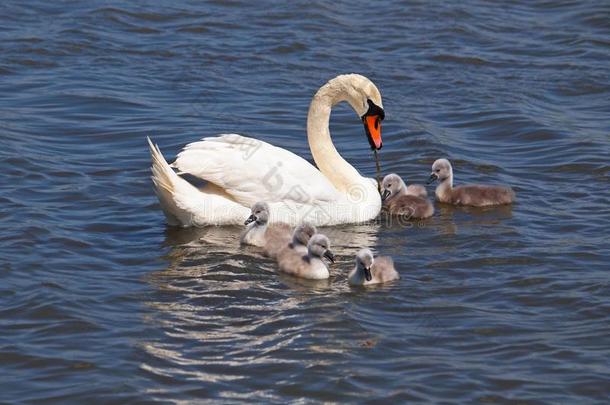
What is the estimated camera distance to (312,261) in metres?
9.79

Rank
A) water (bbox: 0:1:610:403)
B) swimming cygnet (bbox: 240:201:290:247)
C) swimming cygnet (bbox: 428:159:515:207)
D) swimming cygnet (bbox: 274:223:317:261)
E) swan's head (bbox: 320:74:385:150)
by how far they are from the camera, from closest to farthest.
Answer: water (bbox: 0:1:610:403) → swimming cygnet (bbox: 274:223:317:261) → swimming cygnet (bbox: 240:201:290:247) → swimming cygnet (bbox: 428:159:515:207) → swan's head (bbox: 320:74:385:150)

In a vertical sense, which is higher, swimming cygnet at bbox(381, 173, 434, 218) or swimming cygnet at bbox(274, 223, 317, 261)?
swimming cygnet at bbox(381, 173, 434, 218)

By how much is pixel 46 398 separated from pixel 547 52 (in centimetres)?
1123

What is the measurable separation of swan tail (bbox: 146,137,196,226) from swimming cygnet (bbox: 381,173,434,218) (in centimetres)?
190

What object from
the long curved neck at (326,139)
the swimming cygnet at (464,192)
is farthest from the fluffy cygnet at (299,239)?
the swimming cygnet at (464,192)

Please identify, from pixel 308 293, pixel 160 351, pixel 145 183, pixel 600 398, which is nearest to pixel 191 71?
pixel 145 183

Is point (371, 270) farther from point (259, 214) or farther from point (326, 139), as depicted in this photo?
point (326, 139)

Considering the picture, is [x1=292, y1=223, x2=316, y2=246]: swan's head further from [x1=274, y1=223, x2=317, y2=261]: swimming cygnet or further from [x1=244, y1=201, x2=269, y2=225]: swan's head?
[x1=244, y1=201, x2=269, y2=225]: swan's head

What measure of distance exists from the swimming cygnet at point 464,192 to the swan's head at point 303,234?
2.05m

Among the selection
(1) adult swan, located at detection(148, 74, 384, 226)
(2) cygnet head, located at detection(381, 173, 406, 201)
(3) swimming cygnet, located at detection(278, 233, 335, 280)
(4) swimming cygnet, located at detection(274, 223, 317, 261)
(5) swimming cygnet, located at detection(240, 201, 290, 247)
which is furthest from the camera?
(2) cygnet head, located at detection(381, 173, 406, 201)

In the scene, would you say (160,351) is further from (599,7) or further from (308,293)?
(599,7)

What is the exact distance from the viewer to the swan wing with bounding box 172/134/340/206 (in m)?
10.8

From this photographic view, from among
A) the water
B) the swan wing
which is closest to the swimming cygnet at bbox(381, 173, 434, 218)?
the water

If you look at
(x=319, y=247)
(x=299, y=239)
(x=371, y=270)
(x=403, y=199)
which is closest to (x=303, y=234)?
(x=299, y=239)
